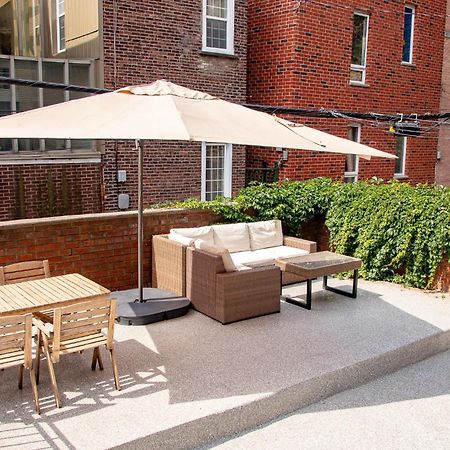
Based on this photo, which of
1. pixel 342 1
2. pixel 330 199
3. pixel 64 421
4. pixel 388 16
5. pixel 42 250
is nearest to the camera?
pixel 64 421

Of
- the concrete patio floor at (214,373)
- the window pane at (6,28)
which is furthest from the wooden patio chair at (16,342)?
the window pane at (6,28)

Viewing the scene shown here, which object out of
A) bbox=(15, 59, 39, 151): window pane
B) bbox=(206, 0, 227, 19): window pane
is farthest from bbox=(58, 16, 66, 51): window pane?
bbox=(206, 0, 227, 19): window pane

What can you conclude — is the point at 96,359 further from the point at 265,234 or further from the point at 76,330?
the point at 265,234

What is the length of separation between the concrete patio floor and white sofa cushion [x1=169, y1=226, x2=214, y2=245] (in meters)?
1.38

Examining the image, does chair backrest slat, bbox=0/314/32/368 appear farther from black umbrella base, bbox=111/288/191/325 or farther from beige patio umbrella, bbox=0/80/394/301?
black umbrella base, bbox=111/288/191/325

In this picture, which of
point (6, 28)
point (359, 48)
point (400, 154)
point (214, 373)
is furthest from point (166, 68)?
point (214, 373)

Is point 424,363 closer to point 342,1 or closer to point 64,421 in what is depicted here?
point 64,421

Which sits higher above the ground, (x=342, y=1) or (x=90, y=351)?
(x=342, y=1)

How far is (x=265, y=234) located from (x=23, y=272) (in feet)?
13.4

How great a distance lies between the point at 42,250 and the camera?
7.11m

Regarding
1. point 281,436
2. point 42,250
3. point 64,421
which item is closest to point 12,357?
point 64,421

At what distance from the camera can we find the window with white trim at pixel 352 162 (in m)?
15.1

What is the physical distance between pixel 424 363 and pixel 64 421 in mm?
3957

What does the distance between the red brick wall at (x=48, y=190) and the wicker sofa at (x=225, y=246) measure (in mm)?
4121
